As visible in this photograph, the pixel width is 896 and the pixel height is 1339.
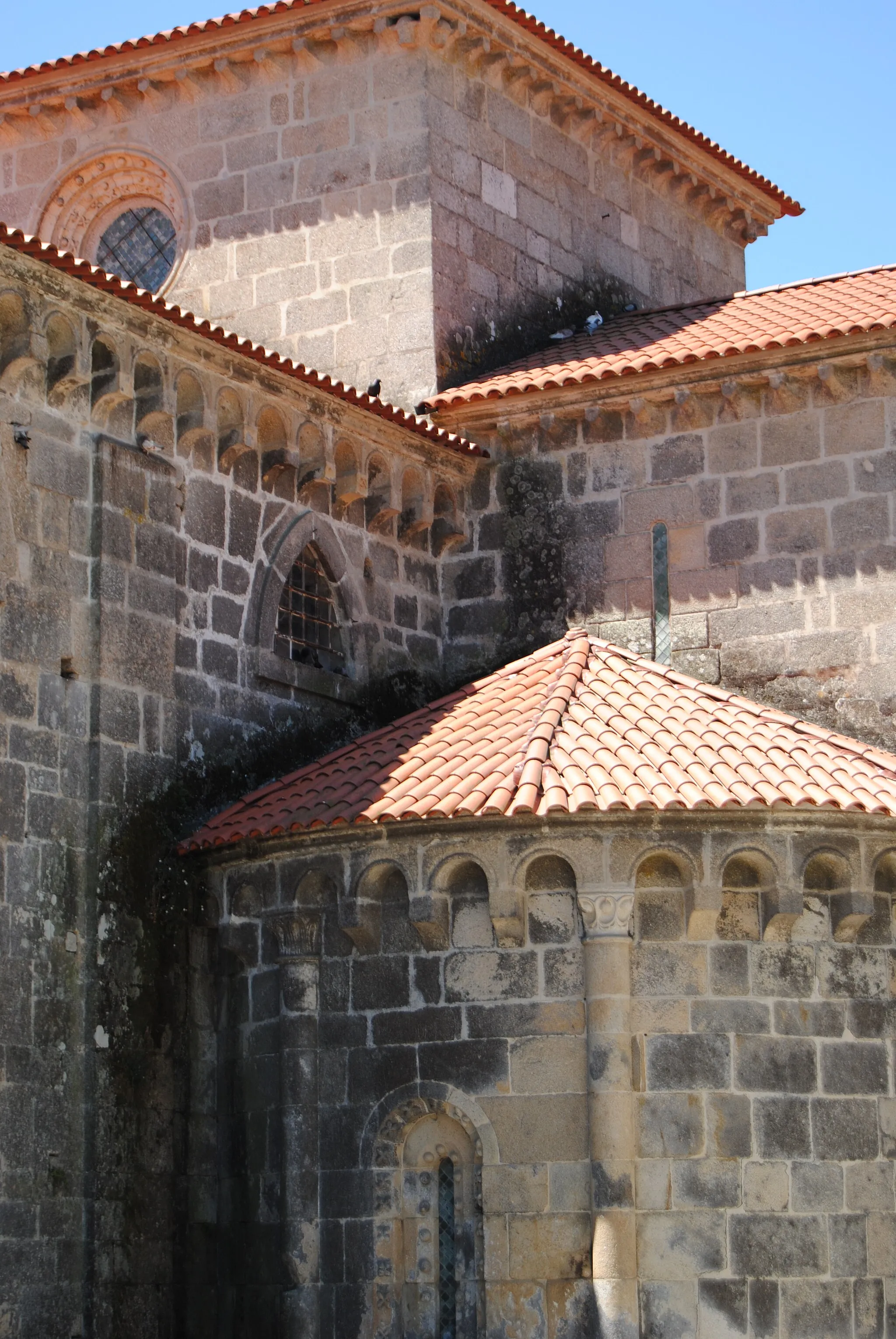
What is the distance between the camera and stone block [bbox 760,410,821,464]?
16.0 metres

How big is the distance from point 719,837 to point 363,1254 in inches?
123

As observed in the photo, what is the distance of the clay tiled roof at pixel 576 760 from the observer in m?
12.9

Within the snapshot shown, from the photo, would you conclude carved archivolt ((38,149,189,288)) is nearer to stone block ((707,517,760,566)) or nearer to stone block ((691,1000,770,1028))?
stone block ((707,517,760,566))

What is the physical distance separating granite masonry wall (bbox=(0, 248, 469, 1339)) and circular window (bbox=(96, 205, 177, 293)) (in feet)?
15.9

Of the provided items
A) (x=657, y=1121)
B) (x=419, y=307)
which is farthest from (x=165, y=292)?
Result: (x=657, y=1121)

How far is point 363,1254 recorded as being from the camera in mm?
13055

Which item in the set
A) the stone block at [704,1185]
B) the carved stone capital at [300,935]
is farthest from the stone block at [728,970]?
the carved stone capital at [300,935]

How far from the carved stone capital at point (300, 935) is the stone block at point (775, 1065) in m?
2.56

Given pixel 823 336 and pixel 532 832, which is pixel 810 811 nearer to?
pixel 532 832

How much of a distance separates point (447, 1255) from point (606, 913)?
7.07ft

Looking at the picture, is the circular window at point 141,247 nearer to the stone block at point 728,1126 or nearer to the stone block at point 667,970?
the stone block at point 667,970

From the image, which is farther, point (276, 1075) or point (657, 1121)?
point (276, 1075)

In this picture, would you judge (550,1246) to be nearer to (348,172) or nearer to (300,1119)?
(300,1119)

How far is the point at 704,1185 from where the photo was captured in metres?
12.6
